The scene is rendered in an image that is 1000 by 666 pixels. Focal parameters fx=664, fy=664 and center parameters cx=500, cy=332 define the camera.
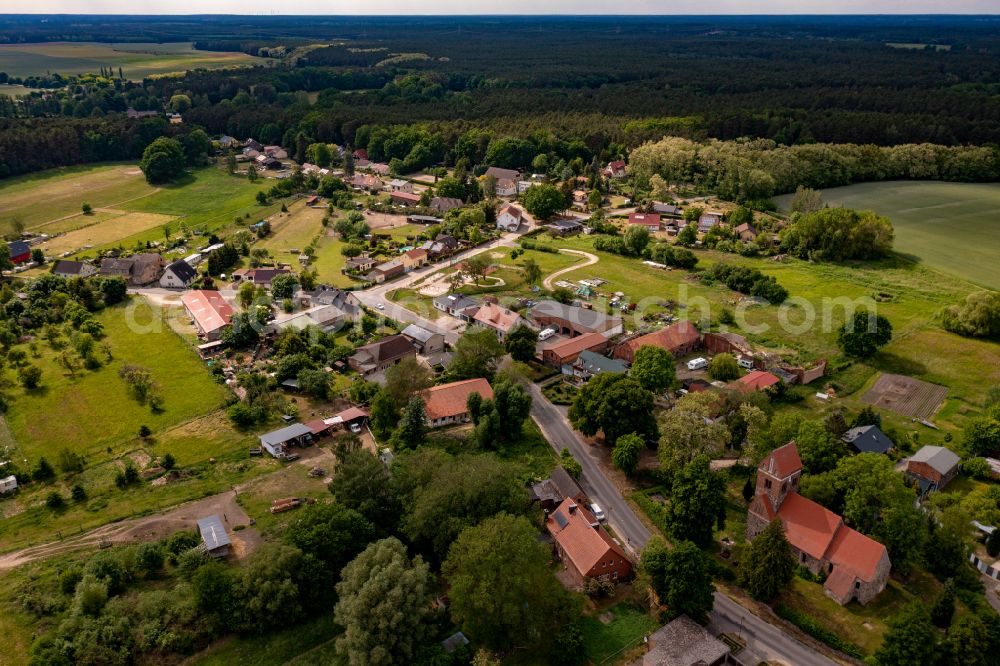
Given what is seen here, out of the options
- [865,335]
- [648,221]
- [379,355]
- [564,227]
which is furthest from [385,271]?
[865,335]

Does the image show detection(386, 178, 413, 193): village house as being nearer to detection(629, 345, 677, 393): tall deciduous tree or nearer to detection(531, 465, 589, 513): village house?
detection(629, 345, 677, 393): tall deciduous tree

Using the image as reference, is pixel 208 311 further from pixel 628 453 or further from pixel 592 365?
pixel 628 453

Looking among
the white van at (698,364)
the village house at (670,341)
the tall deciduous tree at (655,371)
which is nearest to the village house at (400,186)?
the village house at (670,341)

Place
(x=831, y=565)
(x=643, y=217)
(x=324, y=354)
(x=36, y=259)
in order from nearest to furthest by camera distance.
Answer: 1. (x=831, y=565)
2. (x=324, y=354)
3. (x=36, y=259)
4. (x=643, y=217)

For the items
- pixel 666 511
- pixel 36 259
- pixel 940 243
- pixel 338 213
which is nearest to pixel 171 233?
pixel 36 259

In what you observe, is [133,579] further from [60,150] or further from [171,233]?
[60,150]

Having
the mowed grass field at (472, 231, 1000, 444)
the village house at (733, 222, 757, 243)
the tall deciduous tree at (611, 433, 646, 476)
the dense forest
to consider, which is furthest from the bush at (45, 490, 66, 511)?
the dense forest

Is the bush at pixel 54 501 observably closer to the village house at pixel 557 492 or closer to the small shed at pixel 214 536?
the small shed at pixel 214 536
